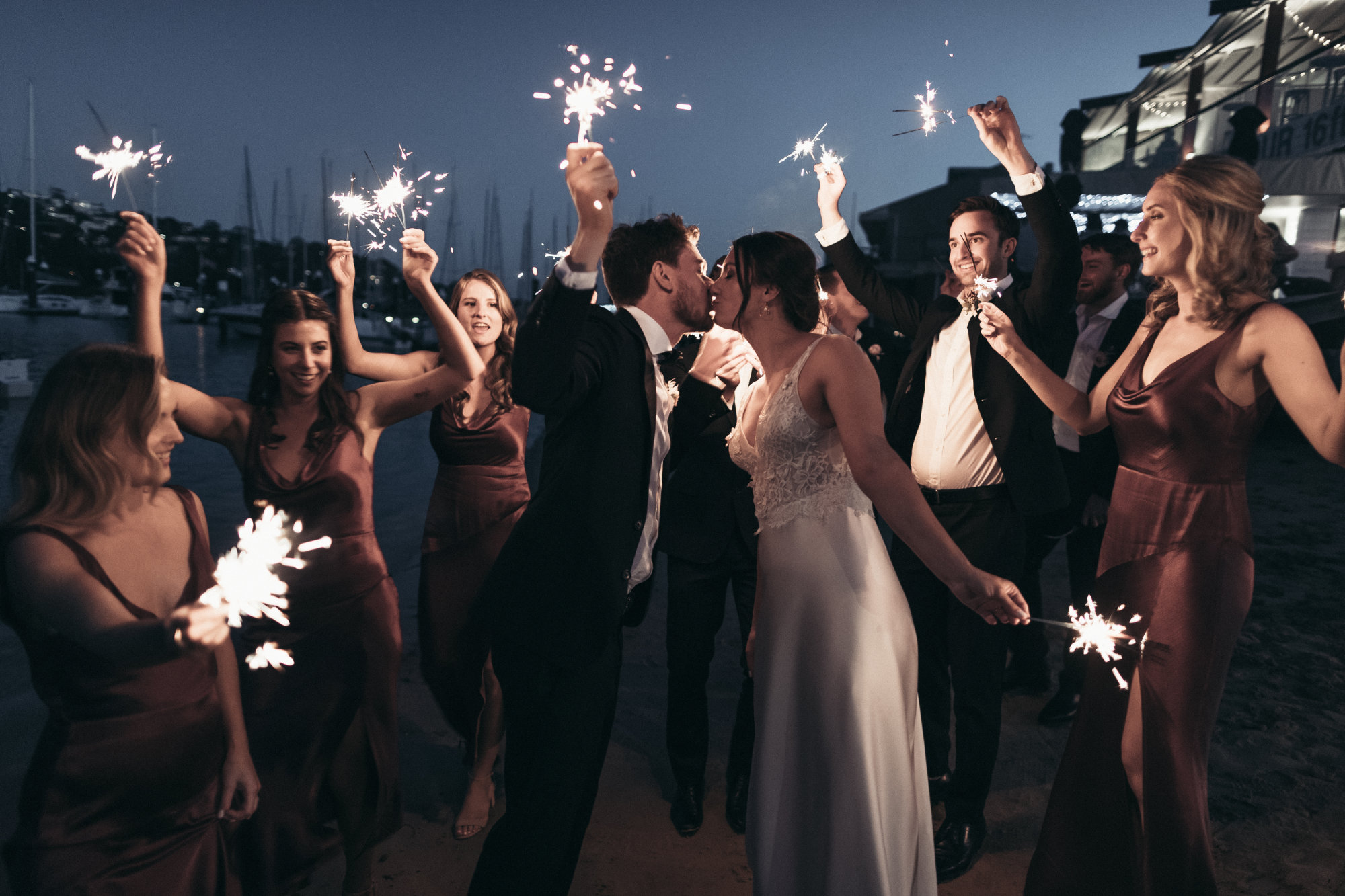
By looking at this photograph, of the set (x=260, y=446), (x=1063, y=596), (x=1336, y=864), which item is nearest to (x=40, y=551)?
(x=260, y=446)

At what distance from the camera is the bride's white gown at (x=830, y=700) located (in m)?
2.20

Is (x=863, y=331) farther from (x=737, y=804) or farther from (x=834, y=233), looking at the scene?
(x=737, y=804)

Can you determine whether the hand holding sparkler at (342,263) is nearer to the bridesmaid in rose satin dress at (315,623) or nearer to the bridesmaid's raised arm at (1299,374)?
the bridesmaid in rose satin dress at (315,623)

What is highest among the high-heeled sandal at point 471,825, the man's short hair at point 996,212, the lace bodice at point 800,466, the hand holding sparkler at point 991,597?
the man's short hair at point 996,212

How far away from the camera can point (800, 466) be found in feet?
7.80

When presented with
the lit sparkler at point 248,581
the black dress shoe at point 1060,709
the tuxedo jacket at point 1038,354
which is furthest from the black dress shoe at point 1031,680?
the lit sparkler at point 248,581

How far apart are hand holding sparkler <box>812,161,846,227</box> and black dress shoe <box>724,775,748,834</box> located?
2641 millimetres

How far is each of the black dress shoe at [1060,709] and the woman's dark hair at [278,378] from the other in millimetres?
3721

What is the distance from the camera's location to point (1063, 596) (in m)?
6.35

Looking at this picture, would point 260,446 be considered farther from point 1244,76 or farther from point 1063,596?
point 1244,76

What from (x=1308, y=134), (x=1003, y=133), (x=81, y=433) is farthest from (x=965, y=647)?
(x=1308, y=134)

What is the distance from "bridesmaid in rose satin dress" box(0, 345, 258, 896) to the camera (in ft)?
5.47

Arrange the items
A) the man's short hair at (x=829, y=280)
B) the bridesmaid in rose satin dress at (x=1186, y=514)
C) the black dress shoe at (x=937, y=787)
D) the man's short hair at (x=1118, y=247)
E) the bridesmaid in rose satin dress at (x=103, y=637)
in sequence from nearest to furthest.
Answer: the bridesmaid in rose satin dress at (x=103, y=637) → the bridesmaid in rose satin dress at (x=1186, y=514) → the black dress shoe at (x=937, y=787) → the man's short hair at (x=1118, y=247) → the man's short hair at (x=829, y=280)

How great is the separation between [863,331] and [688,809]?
3.87 meters
